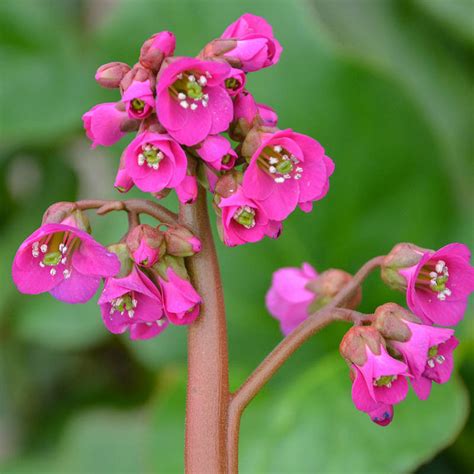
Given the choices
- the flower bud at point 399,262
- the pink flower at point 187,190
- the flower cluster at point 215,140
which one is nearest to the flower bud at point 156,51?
the flower cluster at point 215,140

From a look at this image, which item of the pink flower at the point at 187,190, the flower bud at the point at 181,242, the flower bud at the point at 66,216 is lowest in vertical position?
the flower bud at the point at 66,216

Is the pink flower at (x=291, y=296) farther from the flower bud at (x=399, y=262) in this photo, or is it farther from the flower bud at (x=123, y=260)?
the flower bud at (x=123, y=260)

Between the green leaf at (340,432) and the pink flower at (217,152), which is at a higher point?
the pink flower at (217,152)

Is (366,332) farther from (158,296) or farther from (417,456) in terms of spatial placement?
(417,456)

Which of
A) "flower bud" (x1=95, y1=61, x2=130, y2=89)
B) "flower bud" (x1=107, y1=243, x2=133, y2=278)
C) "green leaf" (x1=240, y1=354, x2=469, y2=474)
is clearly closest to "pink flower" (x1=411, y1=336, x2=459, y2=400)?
"flower bud" (x1=107, y1=243, x2=133, y2=278)

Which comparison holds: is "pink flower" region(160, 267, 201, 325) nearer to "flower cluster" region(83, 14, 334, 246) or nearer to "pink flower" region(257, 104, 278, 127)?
"flower cluster" region(83, 14, 334, 246)

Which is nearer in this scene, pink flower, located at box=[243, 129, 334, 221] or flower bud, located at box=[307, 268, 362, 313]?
pink flower, located at box=[243, 129, 334, 221]

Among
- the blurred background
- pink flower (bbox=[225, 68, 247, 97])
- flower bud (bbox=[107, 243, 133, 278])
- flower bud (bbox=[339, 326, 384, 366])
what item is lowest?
the blurred background
